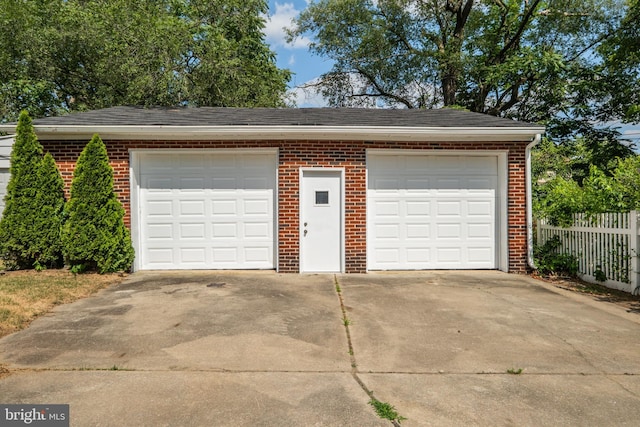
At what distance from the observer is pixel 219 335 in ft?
13.8

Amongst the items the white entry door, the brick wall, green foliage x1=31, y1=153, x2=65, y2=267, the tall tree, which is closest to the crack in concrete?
the white entry door

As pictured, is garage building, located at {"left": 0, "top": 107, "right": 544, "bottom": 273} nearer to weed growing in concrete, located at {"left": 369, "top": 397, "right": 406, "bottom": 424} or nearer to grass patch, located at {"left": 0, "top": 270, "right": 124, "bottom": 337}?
grass patch, located at {"left": 0, "top": 270, "right": 124, "bottom": 337}

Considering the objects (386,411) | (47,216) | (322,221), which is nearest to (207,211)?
(322,221)

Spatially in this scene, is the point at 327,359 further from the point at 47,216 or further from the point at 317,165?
the point at 47,216

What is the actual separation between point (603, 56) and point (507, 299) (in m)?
14.8

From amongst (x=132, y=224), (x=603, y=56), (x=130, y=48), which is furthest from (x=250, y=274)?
(x=603, y=56)

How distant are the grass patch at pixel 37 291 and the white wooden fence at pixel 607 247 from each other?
28.3ft

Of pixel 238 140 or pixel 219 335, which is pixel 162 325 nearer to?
pixel 219 335

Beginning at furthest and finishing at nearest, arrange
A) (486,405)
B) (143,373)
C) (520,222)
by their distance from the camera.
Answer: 1. (520,222)
2. (143,373)
3. (486,405)

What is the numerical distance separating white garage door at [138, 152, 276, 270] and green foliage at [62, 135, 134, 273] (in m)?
0.64

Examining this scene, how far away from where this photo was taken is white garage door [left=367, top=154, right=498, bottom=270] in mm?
7965

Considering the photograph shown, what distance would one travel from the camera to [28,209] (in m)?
7.17

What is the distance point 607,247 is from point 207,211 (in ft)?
24.5

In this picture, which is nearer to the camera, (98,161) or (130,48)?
(98,161)
